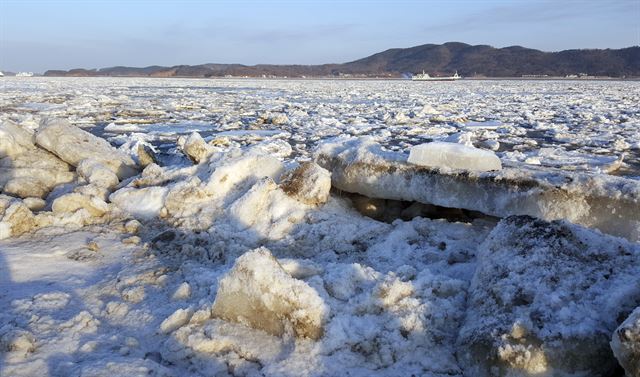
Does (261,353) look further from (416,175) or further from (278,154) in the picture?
(278,154)

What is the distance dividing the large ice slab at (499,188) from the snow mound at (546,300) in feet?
1.73

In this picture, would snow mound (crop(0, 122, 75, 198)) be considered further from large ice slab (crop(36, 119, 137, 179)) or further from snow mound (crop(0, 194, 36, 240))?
snow mound (crop(0, 194, 36, 240))

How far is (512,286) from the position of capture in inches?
68.7

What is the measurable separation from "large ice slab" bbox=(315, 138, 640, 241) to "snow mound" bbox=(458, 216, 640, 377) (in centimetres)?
53

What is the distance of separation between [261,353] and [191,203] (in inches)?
68.7

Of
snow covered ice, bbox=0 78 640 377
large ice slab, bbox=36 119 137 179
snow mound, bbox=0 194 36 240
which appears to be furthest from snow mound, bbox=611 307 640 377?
large ice slab, bbox=36 119 137 179

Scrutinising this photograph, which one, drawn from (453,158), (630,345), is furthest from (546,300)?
(453,158)

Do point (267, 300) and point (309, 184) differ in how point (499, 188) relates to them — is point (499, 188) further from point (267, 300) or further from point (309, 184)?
point (267, 300)

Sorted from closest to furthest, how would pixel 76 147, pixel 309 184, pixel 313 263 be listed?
pixel 313 263 < pixel 309 184 < pixel 76 147

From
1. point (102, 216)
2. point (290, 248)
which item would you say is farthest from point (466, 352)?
point (102, 216)

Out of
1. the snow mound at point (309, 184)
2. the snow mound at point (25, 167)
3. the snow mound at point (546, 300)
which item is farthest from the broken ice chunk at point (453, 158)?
the snow mound at point (25, 167)

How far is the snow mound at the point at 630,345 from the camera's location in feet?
4.08

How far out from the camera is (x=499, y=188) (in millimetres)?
2637

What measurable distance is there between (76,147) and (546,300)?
3994 mm
